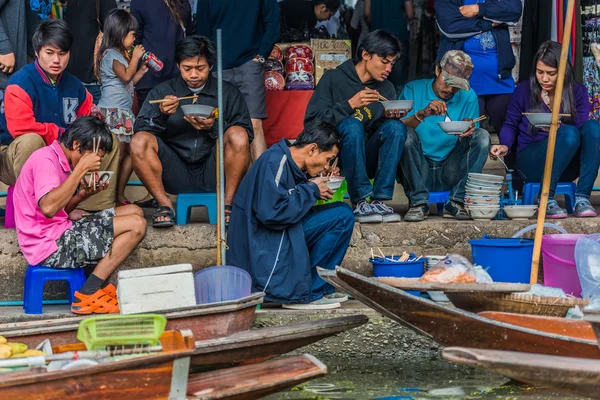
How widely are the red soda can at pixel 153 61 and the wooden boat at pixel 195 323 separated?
7.70 ft

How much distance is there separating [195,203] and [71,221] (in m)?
0.92

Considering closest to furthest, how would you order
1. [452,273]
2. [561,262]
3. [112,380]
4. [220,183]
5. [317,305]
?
[112,380] → [452,273] → [317,305] → [561,262] → [220,183]

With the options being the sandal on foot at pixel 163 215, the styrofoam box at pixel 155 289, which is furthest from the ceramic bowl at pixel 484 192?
the styrofoam box at pixel 155 289

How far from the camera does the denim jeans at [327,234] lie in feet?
19.1

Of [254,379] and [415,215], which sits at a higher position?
[415,215]

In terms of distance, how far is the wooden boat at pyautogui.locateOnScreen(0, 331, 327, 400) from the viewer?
13.5 ft

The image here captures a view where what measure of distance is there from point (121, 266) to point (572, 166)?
3.33 meters

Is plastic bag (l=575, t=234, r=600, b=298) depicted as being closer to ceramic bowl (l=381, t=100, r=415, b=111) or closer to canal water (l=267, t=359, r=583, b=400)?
canal water (l=267, t=359, r=583, b=400)

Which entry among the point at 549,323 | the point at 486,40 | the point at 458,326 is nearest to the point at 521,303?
the point at 549,323

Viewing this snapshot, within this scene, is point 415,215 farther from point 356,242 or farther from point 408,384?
point 408,384

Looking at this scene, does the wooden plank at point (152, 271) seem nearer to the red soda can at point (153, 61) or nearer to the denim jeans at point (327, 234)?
the denim jeans at point (327, 234)

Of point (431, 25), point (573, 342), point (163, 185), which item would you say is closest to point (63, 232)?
point (163, 185)

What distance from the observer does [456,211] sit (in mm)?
6699

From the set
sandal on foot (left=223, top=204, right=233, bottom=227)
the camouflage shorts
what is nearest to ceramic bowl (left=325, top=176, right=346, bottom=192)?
sandal on foot (left=223, top=204, right=233, bottom=227)
